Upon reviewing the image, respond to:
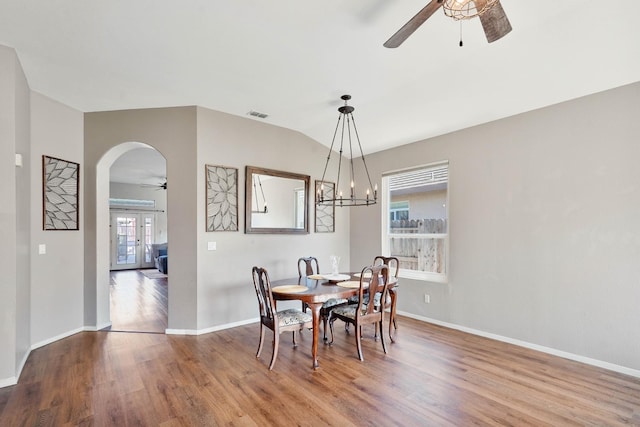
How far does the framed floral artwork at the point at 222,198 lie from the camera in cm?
410

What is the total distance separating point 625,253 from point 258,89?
399cm

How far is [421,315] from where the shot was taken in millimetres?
4535

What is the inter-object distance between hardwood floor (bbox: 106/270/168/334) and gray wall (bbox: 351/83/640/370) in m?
3.95

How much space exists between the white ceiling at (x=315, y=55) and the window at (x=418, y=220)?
937 mm

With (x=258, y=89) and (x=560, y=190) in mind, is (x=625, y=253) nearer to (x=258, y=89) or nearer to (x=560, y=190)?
(x=560, y=190)

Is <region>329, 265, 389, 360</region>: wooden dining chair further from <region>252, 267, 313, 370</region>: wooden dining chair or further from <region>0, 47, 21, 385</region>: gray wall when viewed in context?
<region>0, 47, 21, 385</region>: gray wall

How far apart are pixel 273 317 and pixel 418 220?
2729 mm

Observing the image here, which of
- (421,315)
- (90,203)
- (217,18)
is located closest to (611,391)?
(421,315)

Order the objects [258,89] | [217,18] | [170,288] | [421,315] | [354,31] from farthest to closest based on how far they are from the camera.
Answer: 1. [421,315]
2. [170,288]
3. [258,89]
4. [354,31]
5. [217,18]

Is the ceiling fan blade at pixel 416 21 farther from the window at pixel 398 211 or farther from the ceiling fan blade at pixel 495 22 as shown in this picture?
the window at pixel 398 211

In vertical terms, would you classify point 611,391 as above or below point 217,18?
below

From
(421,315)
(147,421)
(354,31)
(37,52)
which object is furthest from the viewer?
(421,315)

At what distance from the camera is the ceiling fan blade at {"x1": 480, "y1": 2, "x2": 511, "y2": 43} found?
5.67 feet

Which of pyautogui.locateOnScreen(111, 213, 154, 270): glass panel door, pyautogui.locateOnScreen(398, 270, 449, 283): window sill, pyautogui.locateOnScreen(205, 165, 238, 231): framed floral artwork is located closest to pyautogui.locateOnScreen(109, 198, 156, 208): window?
pyautogui.locateOnScreen(111, 213, 154, 270): glass panel door
